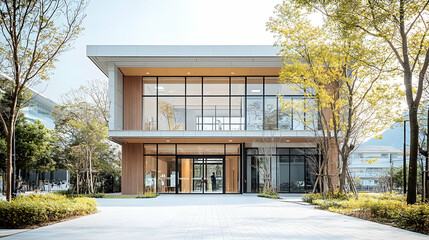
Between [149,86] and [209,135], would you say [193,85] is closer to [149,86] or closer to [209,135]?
[149,86]

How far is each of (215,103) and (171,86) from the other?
317cm

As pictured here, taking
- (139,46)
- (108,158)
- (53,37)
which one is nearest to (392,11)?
(53,37)

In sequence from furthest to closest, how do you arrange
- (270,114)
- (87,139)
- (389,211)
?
1. (270,114)
2. (87,139)
3. (389,211)

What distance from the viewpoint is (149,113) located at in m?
29.3

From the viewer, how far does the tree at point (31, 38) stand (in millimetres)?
12359

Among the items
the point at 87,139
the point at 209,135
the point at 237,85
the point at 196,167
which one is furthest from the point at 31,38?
the point at 196,167

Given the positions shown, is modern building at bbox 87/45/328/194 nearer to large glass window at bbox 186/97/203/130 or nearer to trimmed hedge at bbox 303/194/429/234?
large glass window at bbox 186/97/203/130

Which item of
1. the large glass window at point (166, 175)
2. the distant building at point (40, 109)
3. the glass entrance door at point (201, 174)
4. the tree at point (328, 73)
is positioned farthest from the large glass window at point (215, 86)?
the distant building at point (40, 109)

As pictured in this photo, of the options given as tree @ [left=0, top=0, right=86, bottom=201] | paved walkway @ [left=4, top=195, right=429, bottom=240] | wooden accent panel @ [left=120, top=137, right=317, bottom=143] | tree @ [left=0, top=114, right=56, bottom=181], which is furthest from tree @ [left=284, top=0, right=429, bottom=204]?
tree @ [left=0, top=114, right=56, bottom=181]

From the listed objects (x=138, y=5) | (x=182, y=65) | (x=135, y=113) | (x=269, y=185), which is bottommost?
(x=269, y=185)

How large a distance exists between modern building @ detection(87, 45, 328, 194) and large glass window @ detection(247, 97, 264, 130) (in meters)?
0.07

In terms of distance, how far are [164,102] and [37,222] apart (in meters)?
18.4

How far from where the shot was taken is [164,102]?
96.6 ft

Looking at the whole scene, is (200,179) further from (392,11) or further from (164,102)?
(392,11)
